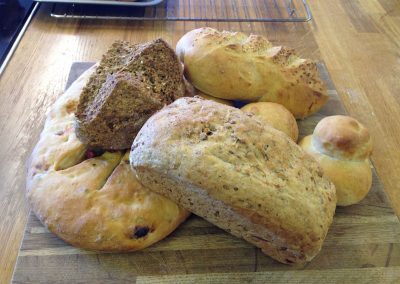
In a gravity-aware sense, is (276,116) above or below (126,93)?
below

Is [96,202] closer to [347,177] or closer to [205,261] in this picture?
[205,261]

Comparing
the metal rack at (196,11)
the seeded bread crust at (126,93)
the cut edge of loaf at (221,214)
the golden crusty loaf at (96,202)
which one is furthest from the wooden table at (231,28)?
the cut edge of loaf at (221,214)

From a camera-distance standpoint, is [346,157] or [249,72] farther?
[249,72]

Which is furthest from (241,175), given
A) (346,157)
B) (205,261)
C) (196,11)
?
(196,11)

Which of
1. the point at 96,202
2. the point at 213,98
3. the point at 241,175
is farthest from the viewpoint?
the point at 213,98

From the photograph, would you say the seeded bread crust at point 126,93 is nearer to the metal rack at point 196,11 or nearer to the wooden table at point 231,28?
the wooden table at point 231,28

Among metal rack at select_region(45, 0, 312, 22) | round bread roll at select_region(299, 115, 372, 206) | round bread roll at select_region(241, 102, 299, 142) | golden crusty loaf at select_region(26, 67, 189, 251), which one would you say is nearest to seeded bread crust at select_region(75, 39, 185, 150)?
golden crusty loaf at select_region(26, 67, 189, 251)

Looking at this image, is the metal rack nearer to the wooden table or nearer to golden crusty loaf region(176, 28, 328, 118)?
A: the wooden table
